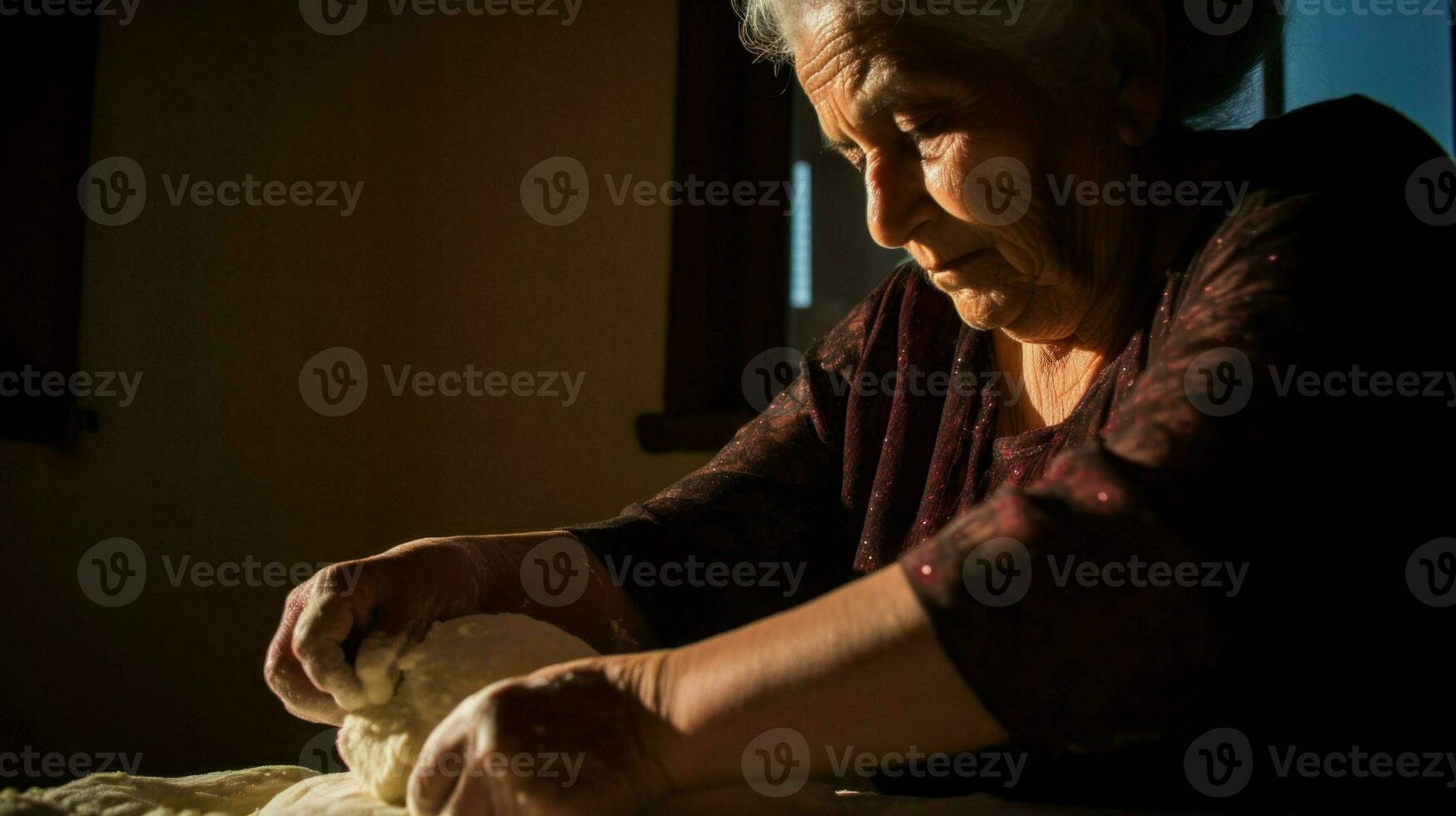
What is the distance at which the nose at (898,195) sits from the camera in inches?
42.4

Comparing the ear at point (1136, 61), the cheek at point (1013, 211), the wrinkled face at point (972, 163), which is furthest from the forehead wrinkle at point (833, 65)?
the ear at point (1136, 61)

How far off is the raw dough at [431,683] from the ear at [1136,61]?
77cm

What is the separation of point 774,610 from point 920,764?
1.02 ft

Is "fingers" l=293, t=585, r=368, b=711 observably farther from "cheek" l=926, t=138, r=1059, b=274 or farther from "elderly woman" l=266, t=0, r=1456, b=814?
"cheek" l=926, t=138, r=1059, b=274

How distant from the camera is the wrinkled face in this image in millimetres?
1015

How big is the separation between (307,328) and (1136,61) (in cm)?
230

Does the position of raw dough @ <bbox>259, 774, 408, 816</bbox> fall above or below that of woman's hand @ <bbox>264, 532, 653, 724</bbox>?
below

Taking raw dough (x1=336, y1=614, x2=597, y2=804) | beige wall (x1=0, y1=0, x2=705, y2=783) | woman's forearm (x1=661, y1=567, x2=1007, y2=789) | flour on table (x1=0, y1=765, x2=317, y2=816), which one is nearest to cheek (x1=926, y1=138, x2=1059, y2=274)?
woman's forearm (x1=661, y1=567, x2=1007, y2=789)

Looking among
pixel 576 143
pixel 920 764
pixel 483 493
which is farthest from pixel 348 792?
pixel 576 143

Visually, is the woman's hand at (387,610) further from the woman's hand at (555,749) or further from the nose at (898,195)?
the nose at (898,195)

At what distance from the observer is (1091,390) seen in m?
1.05

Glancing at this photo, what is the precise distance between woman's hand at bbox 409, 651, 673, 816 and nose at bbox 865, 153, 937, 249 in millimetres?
568

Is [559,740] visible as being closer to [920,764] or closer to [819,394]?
[920,764]

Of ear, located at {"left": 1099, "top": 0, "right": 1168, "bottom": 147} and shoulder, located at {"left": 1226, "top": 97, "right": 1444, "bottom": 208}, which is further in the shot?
ear, located at {"left": 1099, "top": 0, "right": 1168, "bottom": 147}
